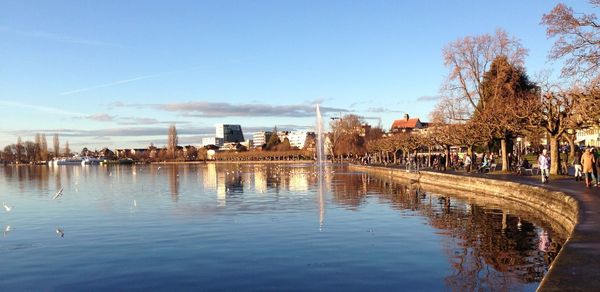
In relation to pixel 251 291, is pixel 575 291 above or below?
above

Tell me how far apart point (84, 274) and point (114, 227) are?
29.0ft

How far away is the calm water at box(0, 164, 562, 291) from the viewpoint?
12.7 meters

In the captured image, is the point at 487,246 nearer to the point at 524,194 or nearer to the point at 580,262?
the point at 580,262

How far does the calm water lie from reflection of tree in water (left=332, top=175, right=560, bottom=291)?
34 millimetres

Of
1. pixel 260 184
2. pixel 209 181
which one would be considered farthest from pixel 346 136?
pixel 260 184

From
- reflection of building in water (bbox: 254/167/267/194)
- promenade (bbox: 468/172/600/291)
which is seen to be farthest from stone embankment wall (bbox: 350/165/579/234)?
reflection of building in water (bbox: 254/167/267/194)

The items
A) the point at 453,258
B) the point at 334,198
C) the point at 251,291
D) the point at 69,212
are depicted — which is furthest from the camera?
the point at 334,198

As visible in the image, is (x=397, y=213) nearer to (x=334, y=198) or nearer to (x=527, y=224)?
(x=527, y=224)

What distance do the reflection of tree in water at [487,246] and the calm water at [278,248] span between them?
3cm

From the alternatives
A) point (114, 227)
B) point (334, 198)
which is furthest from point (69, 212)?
point (334, 198)

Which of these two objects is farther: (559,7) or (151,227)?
(559,7)

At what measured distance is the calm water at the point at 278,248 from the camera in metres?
12.7

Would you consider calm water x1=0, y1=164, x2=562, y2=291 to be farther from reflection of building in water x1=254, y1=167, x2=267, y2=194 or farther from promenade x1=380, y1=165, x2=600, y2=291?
reflection of building in water x1=254, y1=167, x2=267, y2=194

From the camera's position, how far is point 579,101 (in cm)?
3088
